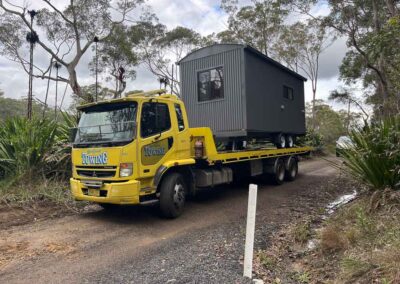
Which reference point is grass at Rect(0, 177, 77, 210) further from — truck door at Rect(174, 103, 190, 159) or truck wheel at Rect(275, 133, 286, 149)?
truck wheel at Rect(275, 133, 286, 149)

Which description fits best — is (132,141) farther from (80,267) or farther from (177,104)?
(80,267)

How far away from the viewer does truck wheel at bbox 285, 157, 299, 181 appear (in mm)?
12117

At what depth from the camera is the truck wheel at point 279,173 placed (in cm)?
1118

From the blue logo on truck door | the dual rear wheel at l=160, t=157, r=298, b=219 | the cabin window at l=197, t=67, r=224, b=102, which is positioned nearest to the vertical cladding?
the cabin window at l=197, t=67, r=224, b=102

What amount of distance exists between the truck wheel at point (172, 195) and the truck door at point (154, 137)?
14.5 inches

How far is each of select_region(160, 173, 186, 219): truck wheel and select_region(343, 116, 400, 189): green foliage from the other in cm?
340

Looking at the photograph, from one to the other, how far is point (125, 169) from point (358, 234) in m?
3.80

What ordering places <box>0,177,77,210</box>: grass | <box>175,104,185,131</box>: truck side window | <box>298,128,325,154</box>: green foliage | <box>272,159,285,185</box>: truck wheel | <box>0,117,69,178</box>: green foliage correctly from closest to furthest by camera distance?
<box>175,104,185,131</box>: truck side window, <box>0,177,77,210</box>: grass, <box>0,117,69,178</box>: green foliage, <box>272,159,285,185</box>: truck wheel, <box>298,128,325,154</box>: green foliage

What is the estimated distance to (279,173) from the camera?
11461 mm

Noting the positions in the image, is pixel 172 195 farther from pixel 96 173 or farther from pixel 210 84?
pixel 210 84

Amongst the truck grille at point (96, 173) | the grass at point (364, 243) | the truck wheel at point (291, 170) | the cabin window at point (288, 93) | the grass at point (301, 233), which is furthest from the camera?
the cabin window at point (288, 93)

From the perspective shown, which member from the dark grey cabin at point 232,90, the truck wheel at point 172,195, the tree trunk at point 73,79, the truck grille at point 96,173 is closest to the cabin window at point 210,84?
the dark grey cabin at point 232,90

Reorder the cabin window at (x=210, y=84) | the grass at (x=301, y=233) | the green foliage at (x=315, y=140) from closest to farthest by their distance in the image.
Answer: the grass at (x=301, y=233) < the cabin window at (x=210, y=84) < the green foliage at (x=315, y=140)

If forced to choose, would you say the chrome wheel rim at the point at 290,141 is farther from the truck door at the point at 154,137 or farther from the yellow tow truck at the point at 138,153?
the truck door at the point at 154,137
